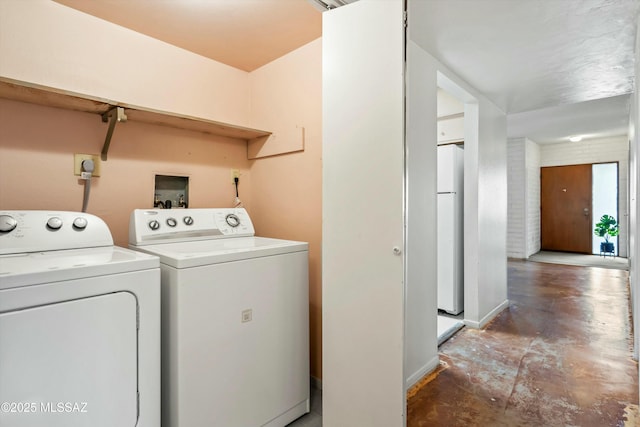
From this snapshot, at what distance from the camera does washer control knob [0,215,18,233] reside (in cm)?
127

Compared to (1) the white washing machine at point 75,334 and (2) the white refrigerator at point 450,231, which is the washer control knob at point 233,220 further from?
(2) the white refrigerator at point 450,231

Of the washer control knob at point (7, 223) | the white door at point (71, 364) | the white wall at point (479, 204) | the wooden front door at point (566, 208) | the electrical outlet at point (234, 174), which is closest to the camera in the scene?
the white door at point (71, 364)

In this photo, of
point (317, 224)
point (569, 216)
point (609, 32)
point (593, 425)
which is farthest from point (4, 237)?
point (569, 216)

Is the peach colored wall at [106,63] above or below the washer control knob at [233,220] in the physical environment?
above

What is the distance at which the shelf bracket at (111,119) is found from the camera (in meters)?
1.59

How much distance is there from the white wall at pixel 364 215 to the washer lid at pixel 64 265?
802mm

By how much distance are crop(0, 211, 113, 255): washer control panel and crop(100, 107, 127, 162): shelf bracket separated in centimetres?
45

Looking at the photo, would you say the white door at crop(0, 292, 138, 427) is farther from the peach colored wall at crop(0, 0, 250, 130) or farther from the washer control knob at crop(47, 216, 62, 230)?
the peach colored wall at crop(0, 0, 250, 130)

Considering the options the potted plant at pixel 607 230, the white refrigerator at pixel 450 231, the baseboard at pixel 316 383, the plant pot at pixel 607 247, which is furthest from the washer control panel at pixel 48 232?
the plant pot at pixel 607 247

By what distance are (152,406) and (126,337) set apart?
0.29 metres

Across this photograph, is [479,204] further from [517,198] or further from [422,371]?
[517,198]

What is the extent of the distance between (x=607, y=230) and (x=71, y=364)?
330 inches

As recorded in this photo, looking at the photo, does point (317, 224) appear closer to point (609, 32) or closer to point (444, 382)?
point (444, 382)

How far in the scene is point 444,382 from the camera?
6.89 feet
